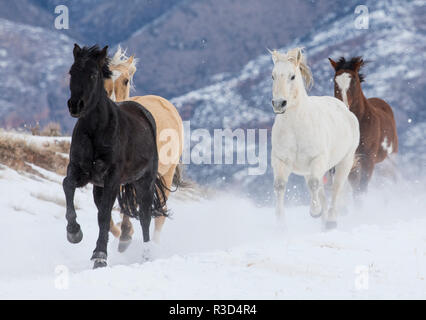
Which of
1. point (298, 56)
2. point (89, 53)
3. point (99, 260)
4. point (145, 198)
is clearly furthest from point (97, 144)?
point (298, 56)

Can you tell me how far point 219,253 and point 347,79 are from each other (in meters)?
5.12

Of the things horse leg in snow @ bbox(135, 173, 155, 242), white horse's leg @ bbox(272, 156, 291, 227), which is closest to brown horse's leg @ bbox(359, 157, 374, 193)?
white horse's leg @ bbox(272, 156, 291, 227)

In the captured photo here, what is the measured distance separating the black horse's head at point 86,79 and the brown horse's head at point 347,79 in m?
5.35

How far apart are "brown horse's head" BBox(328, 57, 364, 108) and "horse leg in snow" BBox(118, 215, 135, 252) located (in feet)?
15.0

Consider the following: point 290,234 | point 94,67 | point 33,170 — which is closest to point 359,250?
point 290,234

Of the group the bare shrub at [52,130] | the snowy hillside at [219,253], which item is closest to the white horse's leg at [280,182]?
the snowy hillside at [219,253]

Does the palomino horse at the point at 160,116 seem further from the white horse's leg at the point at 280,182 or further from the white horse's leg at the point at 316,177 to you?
the white horse's leg at the point at 316,177

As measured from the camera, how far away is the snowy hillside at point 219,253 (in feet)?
15.1

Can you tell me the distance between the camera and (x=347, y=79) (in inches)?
393

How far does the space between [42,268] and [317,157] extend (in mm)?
3636

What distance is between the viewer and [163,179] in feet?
26.2

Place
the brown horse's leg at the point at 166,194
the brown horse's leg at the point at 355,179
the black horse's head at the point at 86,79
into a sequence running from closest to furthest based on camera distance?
the black horse's head at the point at 86,79 < the brown horse's leg at the point at 166,194 < the brown horse's leg at the point at 355,179

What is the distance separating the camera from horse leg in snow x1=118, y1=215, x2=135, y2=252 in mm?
7191

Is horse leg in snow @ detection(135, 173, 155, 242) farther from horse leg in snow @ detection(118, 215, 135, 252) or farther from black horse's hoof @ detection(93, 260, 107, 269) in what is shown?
black horse's hoof @ detection(93, 260, 107, 269)
